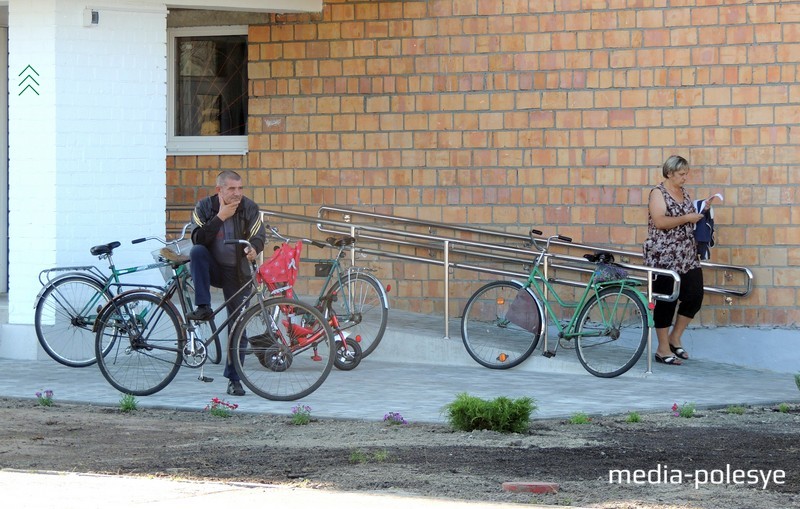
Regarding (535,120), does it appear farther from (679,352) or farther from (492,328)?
(679,352)

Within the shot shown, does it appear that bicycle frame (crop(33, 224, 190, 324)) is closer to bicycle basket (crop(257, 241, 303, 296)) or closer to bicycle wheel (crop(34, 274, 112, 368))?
bicycle wheel (crop(34, 274, 112, 368))

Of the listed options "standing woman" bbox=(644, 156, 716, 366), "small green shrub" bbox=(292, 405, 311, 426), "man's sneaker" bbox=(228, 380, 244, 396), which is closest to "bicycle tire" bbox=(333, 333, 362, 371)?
"man's sneaker" bbox=(228, 380, 244, 396)

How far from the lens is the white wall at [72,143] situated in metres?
11.5

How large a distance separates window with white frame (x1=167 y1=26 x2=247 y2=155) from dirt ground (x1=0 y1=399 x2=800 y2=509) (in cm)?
507

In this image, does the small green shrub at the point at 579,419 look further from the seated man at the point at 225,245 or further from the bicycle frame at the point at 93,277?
the bicycle frame at the point at 93,277

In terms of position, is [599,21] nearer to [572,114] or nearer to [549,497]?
[572,114]

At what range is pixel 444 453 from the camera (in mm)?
7348

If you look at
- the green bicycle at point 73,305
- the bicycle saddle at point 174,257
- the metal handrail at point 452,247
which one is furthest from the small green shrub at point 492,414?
the green bicycle at point 73,305

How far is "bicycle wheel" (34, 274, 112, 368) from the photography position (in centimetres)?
1127

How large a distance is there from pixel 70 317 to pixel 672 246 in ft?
17.4

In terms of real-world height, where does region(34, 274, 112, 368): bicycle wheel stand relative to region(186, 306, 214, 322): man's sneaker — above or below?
below

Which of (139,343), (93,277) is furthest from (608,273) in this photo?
(93,277)

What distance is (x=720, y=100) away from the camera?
12.2 m

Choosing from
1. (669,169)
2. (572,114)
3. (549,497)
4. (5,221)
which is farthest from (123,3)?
(549,497)
